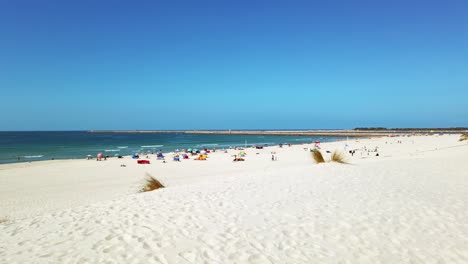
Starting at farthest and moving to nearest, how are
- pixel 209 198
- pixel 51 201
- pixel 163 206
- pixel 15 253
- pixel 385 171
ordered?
pixel 51 201 → pixel 385 171 → pixel 209 198 → pixel 163 206 → pixel 15 253

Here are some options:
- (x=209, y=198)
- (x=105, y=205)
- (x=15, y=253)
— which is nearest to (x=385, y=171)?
(x=209, y=198)

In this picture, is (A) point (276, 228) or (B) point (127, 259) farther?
(A) point (276, 228)

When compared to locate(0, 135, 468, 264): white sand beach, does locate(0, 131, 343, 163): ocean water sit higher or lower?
lower

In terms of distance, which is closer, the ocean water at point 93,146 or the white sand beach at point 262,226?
the white sand beach at point 262,226

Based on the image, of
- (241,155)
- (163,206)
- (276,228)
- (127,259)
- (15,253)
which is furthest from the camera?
(241,155)

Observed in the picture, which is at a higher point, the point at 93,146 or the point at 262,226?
the point at 262,226

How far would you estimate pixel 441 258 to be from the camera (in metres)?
3.98

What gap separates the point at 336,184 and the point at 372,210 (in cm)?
272

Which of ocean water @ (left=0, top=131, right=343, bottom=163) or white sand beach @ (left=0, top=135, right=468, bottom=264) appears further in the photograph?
ocean water @ (left=0, top=131, right=343, bottom=163)

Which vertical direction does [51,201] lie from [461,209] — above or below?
below

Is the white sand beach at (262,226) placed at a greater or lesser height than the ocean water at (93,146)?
greater

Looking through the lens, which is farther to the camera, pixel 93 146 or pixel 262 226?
pixel 93 146

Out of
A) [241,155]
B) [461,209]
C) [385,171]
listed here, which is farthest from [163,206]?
[241,155]

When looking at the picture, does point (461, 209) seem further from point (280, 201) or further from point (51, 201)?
point (51, 201)
